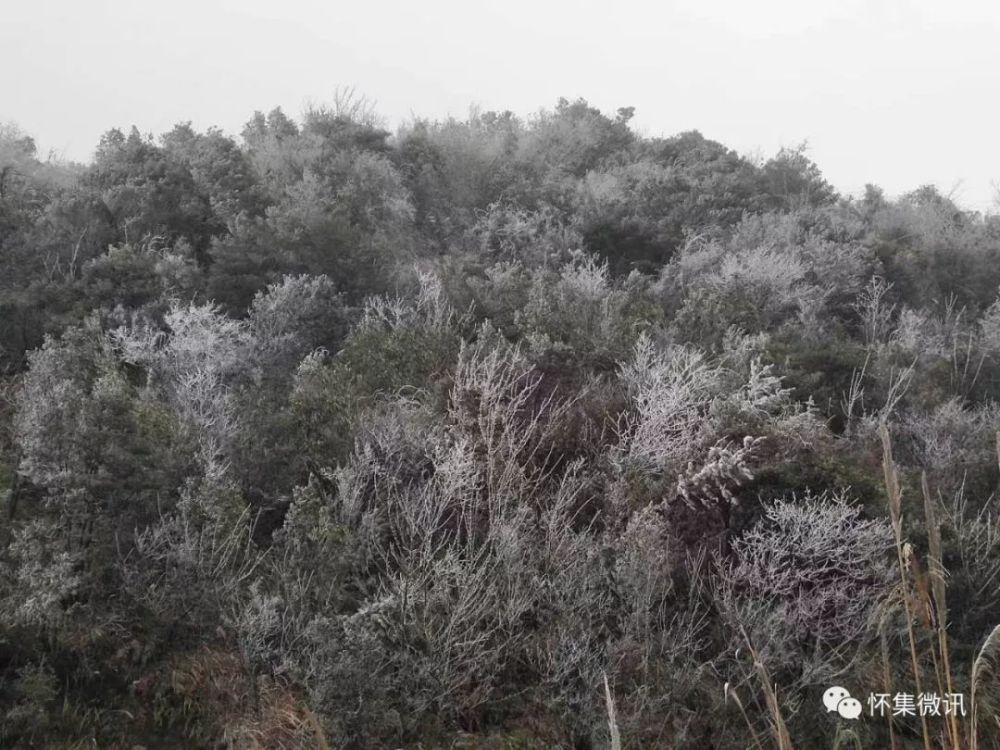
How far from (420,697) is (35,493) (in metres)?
3.55

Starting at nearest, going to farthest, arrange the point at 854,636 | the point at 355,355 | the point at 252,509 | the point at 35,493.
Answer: the point at 854,636, the point at 35,493, the point at 252,509, the point at 355,355

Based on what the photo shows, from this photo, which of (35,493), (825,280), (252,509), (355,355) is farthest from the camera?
(825,280)

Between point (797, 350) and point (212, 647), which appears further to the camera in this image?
point (797, 350)

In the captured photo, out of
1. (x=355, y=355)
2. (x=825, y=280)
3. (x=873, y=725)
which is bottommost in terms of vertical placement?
(x=873, y=725)

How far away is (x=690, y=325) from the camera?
9.70 metres

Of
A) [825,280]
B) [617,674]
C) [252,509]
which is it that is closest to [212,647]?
[252,509]

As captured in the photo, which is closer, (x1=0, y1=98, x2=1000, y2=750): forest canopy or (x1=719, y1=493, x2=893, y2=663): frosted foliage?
(x1=0, y1=98, x2=1000, y2=750): forest canopy

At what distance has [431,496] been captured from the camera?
5797 millimetres

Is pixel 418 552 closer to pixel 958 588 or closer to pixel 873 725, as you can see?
pixel 873 725

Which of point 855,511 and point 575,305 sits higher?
point 575,305

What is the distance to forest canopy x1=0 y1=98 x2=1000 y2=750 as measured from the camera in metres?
5.02

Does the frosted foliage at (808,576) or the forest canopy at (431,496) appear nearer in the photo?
the forest canopy at (431,496)

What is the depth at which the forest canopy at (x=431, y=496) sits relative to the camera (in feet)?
16.5

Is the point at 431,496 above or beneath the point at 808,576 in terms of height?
above
